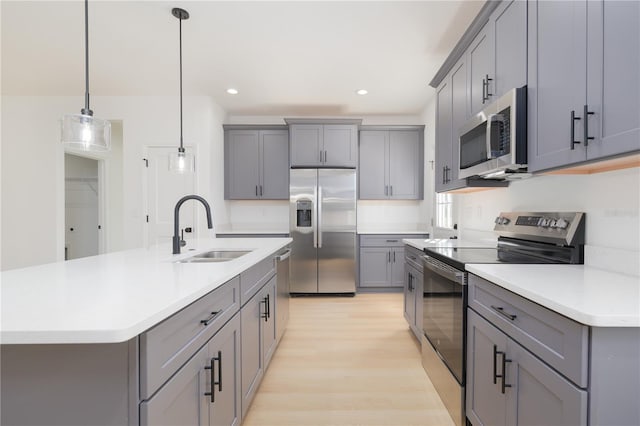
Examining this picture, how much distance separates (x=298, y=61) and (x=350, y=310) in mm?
2860

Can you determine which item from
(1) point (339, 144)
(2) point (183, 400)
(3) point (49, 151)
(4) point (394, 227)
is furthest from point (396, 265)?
(3) point (49, 151)

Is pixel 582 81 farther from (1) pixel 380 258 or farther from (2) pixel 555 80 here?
(1) pixel 380 258

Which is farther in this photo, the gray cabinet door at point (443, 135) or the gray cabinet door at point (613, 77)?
the gray cabinet door at point (443, 135)

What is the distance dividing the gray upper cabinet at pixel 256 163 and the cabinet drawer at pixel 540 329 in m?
3.51

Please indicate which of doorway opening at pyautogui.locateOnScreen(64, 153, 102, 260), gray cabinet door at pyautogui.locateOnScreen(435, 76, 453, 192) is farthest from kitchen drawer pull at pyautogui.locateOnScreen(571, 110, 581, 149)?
doorway opening at pyautogui.locateOnScreen(64, 153, 102, 260)

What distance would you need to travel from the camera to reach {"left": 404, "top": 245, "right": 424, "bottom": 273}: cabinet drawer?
2.42 meters

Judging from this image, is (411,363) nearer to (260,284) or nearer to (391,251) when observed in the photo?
(260,284)

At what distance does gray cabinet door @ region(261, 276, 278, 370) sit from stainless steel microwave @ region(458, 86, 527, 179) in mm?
1653

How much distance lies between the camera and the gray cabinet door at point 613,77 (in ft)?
3.16

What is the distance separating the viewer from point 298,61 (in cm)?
299

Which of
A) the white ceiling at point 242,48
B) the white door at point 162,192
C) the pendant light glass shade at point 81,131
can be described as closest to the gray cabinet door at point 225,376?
→ the pendant light glass shade at point 81,131

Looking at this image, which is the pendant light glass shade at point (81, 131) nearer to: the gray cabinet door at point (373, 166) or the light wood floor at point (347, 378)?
the light wood floor at point (347, 378)

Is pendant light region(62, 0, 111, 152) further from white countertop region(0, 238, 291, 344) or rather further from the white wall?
the white wall

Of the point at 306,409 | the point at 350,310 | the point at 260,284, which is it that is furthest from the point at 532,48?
the point at 350,310
